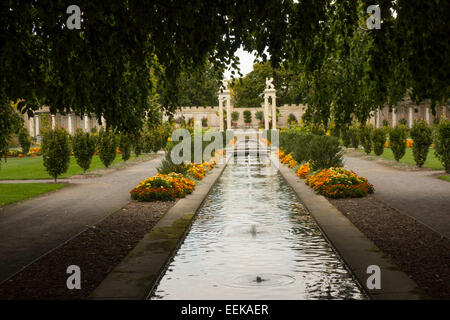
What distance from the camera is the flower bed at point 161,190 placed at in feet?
43.5

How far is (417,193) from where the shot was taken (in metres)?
13.9

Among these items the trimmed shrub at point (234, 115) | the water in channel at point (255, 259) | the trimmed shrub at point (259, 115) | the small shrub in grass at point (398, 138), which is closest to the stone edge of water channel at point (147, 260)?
the water in channel at point (255, 259)

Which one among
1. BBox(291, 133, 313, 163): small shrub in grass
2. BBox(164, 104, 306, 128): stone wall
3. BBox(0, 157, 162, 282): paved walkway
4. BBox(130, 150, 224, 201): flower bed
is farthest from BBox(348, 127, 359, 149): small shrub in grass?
BBox(164, 104, 306, 128): stone wall

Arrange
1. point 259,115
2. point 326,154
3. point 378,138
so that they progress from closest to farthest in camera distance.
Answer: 1. point 326,154
2. point 378,138
3. point 259,115

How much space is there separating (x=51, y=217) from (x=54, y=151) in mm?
6500

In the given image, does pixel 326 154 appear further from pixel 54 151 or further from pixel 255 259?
pixel 255 259

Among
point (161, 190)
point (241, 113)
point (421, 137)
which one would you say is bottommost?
point (161, 190)

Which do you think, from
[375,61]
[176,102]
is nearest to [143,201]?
[176,102]

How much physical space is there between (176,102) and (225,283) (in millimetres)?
3084

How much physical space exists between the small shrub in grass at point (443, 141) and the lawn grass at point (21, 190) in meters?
11.9

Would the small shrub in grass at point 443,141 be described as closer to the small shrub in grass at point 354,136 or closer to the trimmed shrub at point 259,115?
the small shrub in grass at point 354,136

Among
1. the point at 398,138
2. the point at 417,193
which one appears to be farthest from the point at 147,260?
the point at 398,138

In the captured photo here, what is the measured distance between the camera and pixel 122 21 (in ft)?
21.0
